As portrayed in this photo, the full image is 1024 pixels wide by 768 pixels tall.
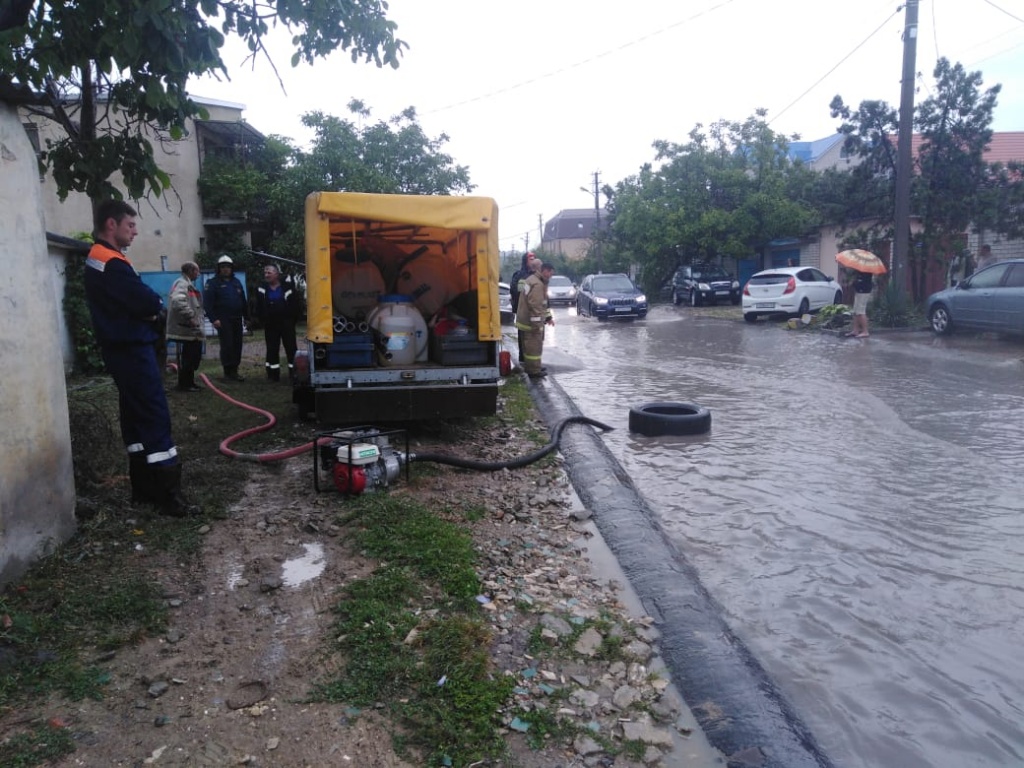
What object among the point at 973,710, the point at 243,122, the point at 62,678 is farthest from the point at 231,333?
the point at 243,122

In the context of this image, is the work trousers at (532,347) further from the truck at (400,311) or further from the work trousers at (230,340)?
the work trousers at (230,340)

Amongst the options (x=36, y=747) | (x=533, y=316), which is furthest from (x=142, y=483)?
(x=533, y=316)

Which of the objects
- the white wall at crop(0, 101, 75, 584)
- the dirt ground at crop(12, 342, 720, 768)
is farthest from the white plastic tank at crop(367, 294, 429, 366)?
the white wall at crop(0, 101, 75, 584)

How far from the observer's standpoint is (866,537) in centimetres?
539

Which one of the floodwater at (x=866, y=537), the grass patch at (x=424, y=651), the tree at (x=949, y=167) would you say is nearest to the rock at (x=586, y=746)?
the grass patch at (x=424, y=651)

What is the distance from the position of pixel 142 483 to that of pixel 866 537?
4.98m

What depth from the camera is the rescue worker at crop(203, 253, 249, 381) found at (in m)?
11.3

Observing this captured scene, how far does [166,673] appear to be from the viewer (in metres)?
3.39

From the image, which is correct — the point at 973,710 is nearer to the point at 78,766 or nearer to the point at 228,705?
the point at 228,705

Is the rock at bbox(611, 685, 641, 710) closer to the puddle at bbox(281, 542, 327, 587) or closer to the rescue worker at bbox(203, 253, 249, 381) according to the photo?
the puddle at bbox(281, 542, 327, 587)

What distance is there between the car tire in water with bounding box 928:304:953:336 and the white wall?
58.6 ft

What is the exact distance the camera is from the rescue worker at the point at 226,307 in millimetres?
11312

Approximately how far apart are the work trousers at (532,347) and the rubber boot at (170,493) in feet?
24.4

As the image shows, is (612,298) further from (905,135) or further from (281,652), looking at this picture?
(281,652)
